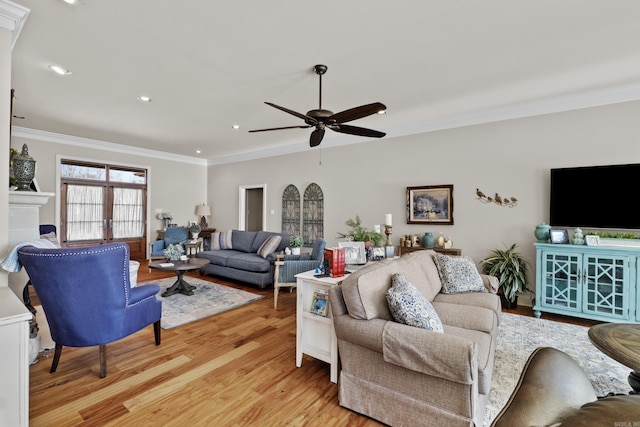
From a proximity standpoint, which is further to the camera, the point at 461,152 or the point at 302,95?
the point at 461,152

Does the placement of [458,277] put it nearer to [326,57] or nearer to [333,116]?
[333,116]

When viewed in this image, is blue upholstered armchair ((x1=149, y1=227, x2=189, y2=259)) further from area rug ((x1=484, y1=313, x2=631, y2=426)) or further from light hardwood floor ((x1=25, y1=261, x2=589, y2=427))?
area rug ((x1=484, y1=313, x2=631, y2=426))

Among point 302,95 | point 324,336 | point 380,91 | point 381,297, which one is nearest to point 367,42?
point 380,91

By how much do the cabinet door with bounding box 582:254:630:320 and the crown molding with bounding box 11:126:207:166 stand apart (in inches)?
334

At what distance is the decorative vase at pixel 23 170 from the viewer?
7.95ft

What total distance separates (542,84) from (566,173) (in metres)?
1.19

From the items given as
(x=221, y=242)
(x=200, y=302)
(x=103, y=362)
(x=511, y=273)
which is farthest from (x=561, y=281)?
(x=221, y=242)

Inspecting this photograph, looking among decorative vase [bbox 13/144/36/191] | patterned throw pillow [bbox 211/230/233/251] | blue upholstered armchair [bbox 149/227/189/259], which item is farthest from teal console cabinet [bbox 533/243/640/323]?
blue upholstered armchair [bbox 149/227/189/259]

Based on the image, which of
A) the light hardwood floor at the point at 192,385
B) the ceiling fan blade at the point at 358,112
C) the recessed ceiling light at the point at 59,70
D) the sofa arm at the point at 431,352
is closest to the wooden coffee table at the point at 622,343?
the sofa arm at the point at 431,352

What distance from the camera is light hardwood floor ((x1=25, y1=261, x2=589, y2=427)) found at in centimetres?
183

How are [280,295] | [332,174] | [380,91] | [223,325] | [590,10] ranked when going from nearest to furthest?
[590,10] → [223,325] → [380,91] → [280,295] → [332,174]

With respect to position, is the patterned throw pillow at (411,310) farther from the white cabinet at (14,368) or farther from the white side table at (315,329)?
the white cabinet at (14,368)

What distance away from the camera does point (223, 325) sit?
3328 mm

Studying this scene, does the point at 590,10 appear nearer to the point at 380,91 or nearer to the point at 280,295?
the point at 380,91
